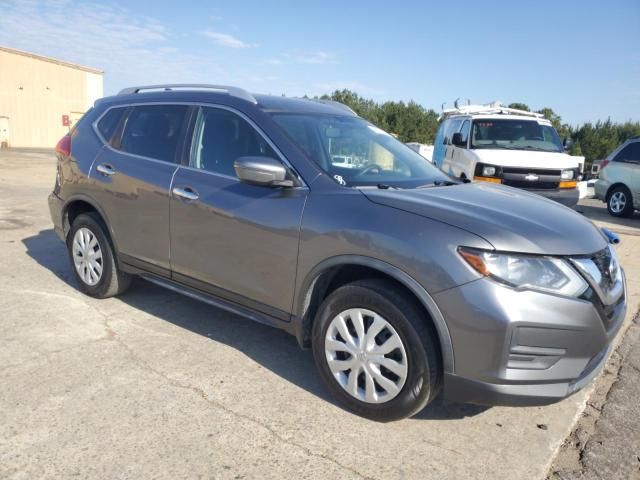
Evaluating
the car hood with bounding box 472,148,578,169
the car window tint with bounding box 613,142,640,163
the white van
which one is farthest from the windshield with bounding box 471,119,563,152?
the car window tint with bounding box 613,142,640,163

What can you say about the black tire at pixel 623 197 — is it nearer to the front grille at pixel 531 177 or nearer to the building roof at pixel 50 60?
the front grille at pixel 531 177

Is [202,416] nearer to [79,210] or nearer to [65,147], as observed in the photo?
[79,210]

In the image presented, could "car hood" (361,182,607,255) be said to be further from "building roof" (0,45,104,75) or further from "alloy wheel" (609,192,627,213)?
"building roof" (0,45,104,75)

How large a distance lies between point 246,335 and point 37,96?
4150cm

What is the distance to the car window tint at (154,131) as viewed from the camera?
13.2ft

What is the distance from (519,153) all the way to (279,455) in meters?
7.55

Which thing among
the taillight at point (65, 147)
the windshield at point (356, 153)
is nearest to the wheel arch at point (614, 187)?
the windshield at point (356, 153)

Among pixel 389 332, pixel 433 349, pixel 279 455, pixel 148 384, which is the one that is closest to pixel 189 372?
pixel 148 384

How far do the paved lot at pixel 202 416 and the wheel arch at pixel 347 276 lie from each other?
471 millimetres

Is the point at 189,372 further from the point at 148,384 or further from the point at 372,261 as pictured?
the point at 372,261

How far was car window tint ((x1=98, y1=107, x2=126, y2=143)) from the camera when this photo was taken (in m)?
4.56

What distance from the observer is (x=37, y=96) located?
3891 centimetres

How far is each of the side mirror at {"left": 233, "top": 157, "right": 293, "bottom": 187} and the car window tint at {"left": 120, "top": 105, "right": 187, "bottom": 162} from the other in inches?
39.8

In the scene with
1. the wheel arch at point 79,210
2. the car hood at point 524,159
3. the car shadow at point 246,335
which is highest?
the car hood at point 524,159
